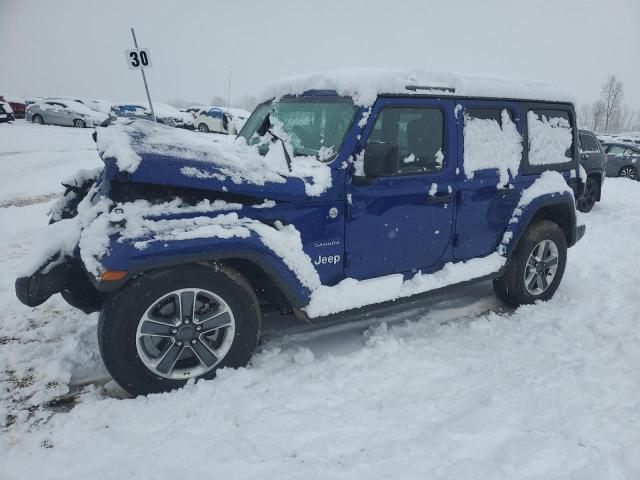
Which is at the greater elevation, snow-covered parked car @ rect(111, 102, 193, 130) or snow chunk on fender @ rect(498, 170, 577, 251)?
snow chunk on fender @ rect(498, 170, 577, 251)

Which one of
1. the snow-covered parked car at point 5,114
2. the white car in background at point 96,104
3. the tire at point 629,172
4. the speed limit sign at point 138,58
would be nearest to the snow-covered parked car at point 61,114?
the snow-covered parked car at point 5,114

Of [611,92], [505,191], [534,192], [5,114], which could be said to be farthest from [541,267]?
[611,92]

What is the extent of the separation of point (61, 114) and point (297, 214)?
25.4m

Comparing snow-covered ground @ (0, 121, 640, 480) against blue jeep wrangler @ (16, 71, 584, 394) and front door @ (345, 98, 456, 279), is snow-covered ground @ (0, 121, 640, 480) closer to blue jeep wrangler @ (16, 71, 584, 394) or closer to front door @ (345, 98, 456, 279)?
blue jeep wrangler @ (16, 71, 584, 394)

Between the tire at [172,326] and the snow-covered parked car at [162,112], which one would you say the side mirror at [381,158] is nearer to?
the tire at [172,326]

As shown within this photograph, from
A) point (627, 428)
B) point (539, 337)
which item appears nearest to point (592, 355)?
point (539, 337)

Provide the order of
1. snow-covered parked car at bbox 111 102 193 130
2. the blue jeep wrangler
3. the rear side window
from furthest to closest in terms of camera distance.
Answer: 1. snow-covered parked car at bbox 111 102 193 130
2. the rear side window
3. the blue jeep wrangler

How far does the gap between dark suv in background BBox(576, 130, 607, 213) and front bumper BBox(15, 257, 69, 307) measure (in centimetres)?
1003

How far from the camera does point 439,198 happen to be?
135 inches

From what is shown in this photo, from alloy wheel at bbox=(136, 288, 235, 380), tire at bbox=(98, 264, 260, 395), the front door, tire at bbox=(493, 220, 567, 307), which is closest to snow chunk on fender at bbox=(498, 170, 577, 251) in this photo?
tire at bbox=(493, 220, 567, 307)

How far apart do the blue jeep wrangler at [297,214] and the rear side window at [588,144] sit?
664 cm

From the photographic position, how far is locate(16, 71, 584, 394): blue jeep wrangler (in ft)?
8.29

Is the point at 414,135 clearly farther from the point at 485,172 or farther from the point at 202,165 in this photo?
the point at 202,165

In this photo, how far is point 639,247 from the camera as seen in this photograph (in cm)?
658
